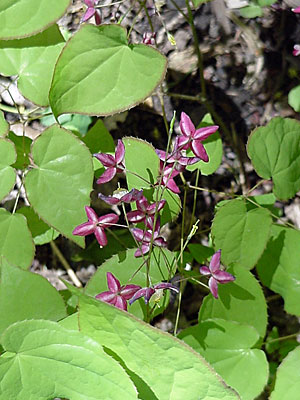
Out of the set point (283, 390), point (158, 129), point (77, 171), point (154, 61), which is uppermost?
point (154, 61)

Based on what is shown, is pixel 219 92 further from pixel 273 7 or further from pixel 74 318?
pixel 74 318

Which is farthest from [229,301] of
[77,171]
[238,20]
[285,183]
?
[238,20]

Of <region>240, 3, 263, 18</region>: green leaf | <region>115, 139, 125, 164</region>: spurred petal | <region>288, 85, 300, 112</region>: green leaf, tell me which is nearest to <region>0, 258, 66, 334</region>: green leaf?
<region>115, 139, 125, 164</region>: spurred petal

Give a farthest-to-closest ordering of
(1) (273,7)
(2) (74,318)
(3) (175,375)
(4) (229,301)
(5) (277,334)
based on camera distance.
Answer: (1) (273,7)
(5) (277,334)
(4) (229,301)
(2) (74,318)
(3) (175,375)

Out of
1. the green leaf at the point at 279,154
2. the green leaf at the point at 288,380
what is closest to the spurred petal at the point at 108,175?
the green leaf at the point at 279,154

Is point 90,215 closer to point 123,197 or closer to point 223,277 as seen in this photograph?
point 123,197

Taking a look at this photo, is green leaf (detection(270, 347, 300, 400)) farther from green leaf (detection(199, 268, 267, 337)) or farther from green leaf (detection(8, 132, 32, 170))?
green leaf (detection(8, 132, 32, 170))

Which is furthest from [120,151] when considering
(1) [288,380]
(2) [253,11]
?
(2) [253,11]
